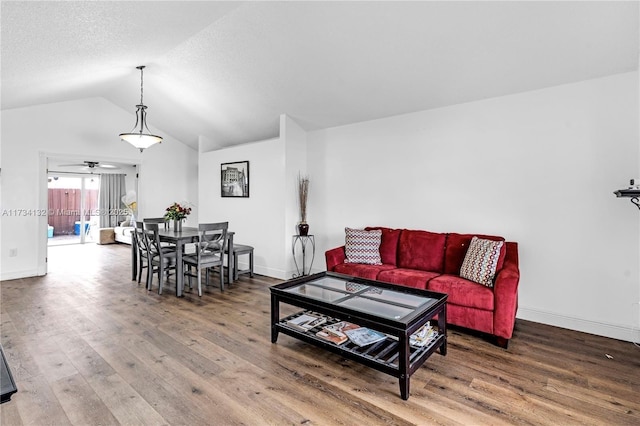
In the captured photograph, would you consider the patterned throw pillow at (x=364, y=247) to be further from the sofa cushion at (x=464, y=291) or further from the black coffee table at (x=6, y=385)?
the black coffee table at (x=6, y=385)

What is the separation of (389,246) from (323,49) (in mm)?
2445

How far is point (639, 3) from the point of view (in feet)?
7.91

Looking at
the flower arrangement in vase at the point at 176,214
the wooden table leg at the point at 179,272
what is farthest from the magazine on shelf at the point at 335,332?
the flower arrangement in vase at the point at 176,214

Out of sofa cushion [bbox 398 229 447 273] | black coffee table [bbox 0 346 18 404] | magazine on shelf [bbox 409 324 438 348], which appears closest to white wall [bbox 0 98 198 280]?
black coffee table [bbox 0 346 18 404]

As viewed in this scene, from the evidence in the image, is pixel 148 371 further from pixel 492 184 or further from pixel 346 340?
pixel 492 184

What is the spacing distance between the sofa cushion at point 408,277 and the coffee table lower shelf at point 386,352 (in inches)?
31.4

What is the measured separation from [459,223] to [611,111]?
1.75 metres

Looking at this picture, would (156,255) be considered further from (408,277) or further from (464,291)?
(464,291)

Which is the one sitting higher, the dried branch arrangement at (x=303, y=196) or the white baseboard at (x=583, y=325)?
the dried branch arrangement at (x=303, y=196)

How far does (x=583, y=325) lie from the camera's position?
321 cm

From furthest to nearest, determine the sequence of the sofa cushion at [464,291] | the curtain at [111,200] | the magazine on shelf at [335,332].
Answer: the curtain at [111,200], the sofa cushion at [464,291], the magazine on shelf at [335,332]

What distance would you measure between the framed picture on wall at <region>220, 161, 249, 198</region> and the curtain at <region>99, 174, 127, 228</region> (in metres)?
6.41

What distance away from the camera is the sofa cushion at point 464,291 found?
2971 mm

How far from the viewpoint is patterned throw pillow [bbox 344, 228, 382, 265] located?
4.13m
